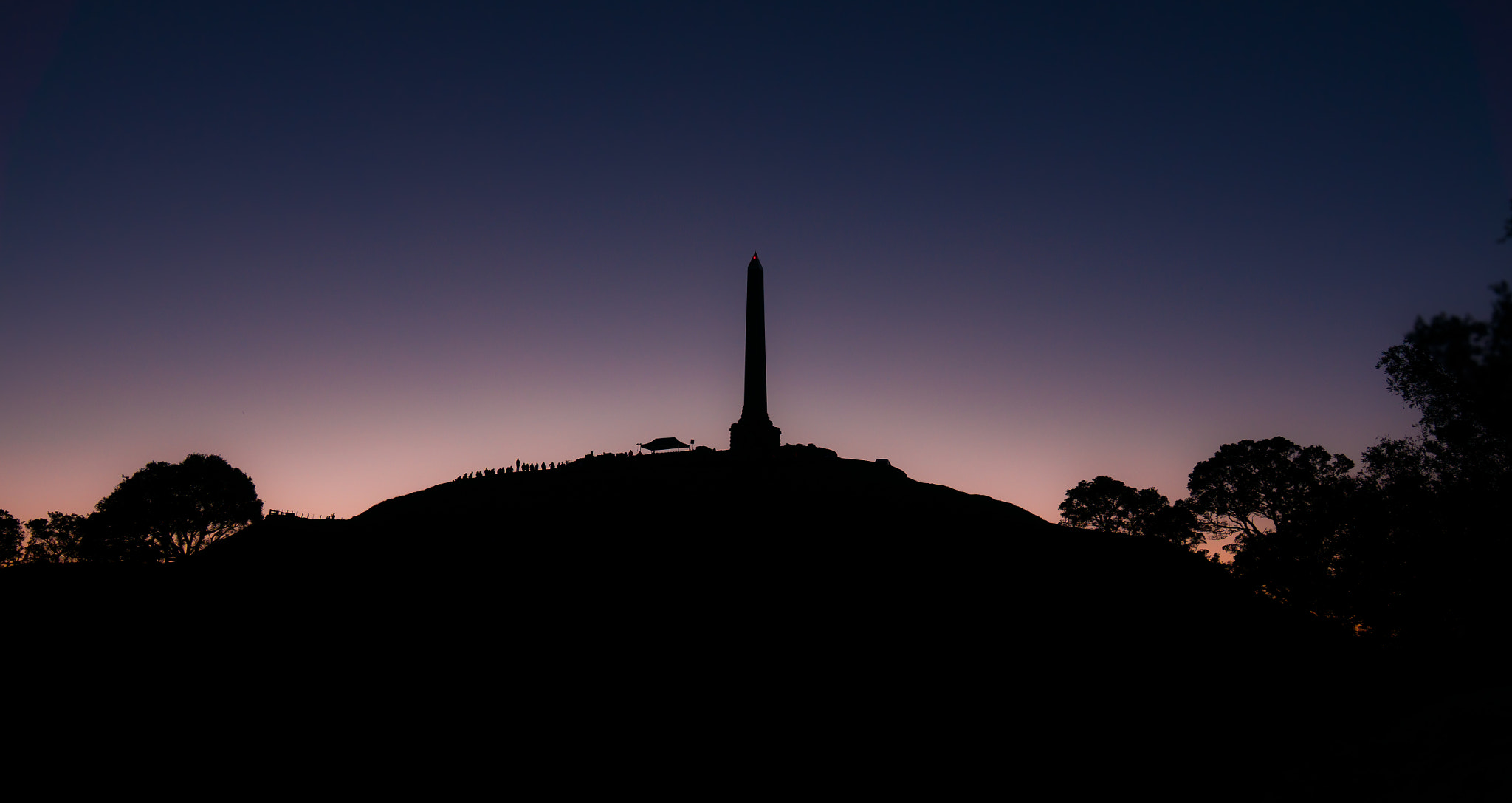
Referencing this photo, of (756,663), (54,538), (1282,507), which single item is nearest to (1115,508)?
(1282,507)

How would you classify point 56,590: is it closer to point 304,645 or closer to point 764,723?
point 304,645

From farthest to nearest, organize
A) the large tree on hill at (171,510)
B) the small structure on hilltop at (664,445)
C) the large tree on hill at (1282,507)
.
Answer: the large tree on hill at (171,510) < the small structure on hilltop at (664,445) < the large tree on hill at (1282,507)

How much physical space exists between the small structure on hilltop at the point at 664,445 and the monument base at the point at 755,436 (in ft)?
8.88

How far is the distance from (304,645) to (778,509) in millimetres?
14122

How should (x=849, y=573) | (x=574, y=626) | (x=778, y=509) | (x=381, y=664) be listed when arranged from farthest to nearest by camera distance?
(x=778, y=509)
(x=849, y=573)
(x=574, y=626)
(x=381, y=664)

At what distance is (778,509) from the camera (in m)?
22.4

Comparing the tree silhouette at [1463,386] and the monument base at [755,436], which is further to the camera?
the monument base at [755,436]

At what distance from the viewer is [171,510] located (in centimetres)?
3706

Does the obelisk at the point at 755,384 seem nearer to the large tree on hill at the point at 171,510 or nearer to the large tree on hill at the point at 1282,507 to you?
the large tree on hill at the point at 1282,507

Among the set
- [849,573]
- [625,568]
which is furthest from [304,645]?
[849,573]

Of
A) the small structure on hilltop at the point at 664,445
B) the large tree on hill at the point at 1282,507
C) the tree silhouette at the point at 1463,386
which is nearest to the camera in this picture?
the tree silhouette at the point at 1463,386

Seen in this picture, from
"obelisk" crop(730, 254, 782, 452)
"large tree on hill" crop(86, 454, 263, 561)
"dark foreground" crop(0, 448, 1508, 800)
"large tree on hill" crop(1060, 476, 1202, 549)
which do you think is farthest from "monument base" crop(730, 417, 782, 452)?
"large tree on hill" crop(86, 454, 263, 561)

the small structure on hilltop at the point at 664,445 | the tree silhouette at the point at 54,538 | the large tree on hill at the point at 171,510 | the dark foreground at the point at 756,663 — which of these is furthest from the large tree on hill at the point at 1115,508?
the tree silhouette at the point at 54,538

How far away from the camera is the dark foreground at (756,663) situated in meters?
11.2
